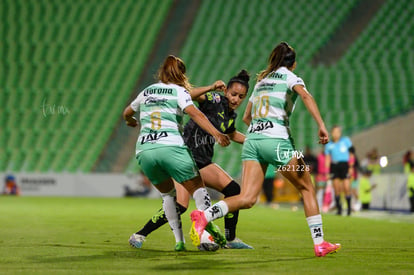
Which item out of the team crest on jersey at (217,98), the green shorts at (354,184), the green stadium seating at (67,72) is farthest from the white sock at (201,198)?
the green stadium seating at (67,72)

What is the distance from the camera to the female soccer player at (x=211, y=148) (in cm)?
749

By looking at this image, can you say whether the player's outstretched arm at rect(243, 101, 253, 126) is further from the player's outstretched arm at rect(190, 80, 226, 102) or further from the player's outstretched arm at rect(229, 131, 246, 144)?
the player's outstretched arm at rect(229, 131, 246, 144)

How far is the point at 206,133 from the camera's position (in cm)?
767

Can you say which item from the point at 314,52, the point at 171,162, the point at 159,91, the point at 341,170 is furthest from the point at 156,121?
the point at 314,52

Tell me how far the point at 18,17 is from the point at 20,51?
1970 millimetres

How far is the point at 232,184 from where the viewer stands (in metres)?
7.48

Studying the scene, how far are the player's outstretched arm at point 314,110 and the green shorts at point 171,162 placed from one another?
1.19m

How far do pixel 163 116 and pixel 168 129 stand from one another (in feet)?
0.44

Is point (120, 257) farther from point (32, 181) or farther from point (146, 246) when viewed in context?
point (32, 181)

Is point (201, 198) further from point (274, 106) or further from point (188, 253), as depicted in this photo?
point (274, 106)

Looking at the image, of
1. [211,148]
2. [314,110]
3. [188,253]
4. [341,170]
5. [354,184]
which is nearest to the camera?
[314,110]

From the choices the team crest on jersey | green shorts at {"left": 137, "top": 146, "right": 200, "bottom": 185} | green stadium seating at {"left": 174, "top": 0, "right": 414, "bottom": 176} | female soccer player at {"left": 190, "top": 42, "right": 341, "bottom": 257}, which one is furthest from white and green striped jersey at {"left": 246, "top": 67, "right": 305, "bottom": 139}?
green stadium seating at {"left": 174, "top": 0, "right": 414, "bottom": 176}

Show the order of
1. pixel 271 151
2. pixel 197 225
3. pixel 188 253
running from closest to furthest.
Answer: pixel 197 225 < pixel 271 151 < pixel 188 253

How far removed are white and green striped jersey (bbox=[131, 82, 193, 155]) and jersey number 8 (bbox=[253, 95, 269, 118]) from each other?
0.62m
